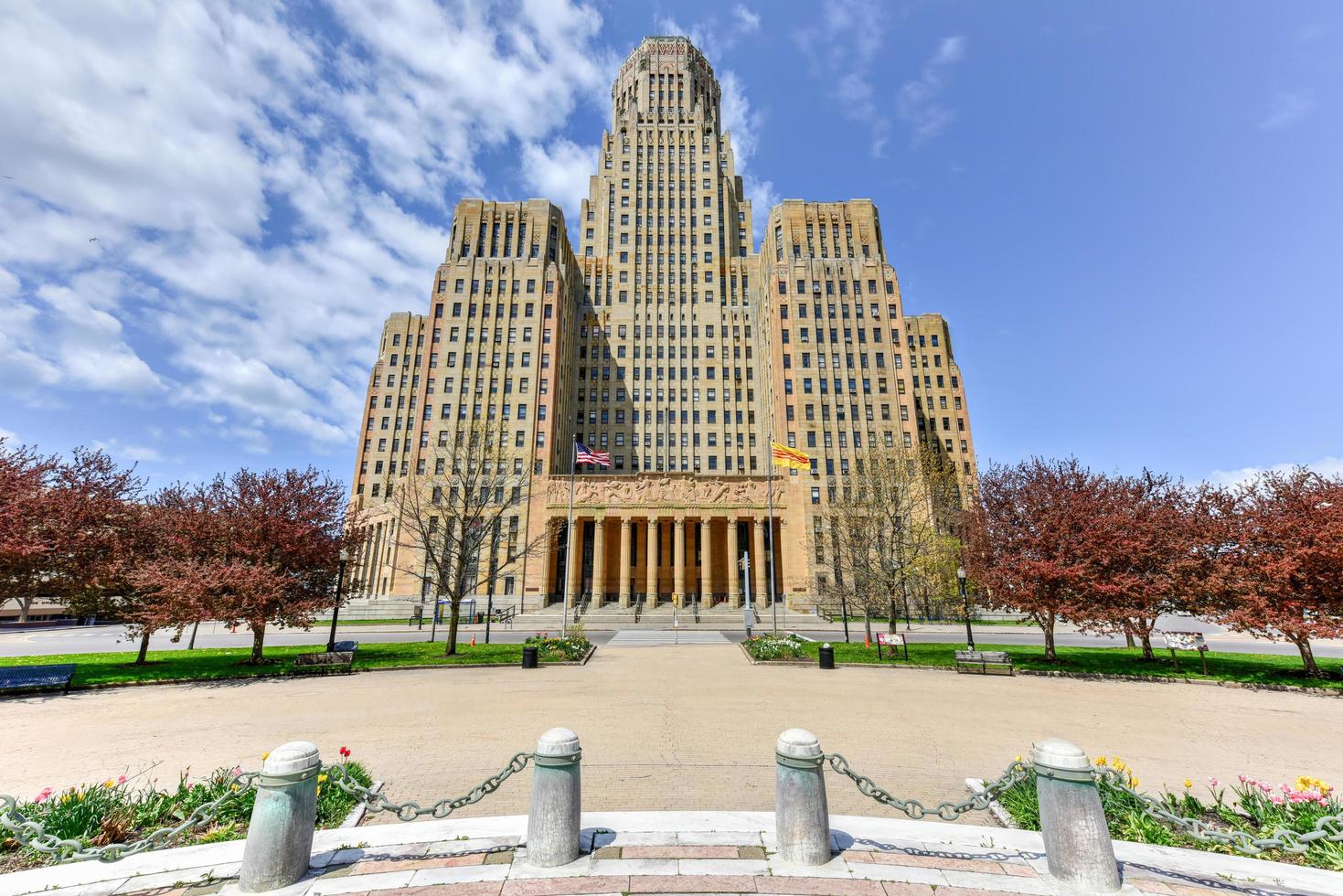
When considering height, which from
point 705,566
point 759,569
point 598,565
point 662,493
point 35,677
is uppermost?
point 662,493

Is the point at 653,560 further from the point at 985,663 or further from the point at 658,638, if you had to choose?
the point at 985,663

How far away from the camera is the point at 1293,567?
18.0 metres

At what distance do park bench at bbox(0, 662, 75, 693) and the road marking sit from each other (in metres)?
19.7

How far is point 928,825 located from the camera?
6.29 m

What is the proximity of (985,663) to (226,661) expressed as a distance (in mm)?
29578

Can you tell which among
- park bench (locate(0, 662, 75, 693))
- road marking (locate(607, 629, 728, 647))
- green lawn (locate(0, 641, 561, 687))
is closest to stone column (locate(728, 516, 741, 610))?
road marking (locate(607, 629, 728, 647))

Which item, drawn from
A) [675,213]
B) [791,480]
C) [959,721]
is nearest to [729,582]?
[791,480]

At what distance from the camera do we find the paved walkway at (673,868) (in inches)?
190

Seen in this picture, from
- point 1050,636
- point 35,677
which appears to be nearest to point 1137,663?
point 1050,636

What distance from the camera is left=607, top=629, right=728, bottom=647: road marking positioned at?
96.2 ft

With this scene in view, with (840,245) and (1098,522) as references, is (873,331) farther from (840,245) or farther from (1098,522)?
(1098,522)

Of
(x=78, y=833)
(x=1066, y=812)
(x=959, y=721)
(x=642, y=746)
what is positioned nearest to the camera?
(x=1066, y=812)

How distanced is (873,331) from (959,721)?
195 ft

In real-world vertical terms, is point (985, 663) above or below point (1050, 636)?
below
